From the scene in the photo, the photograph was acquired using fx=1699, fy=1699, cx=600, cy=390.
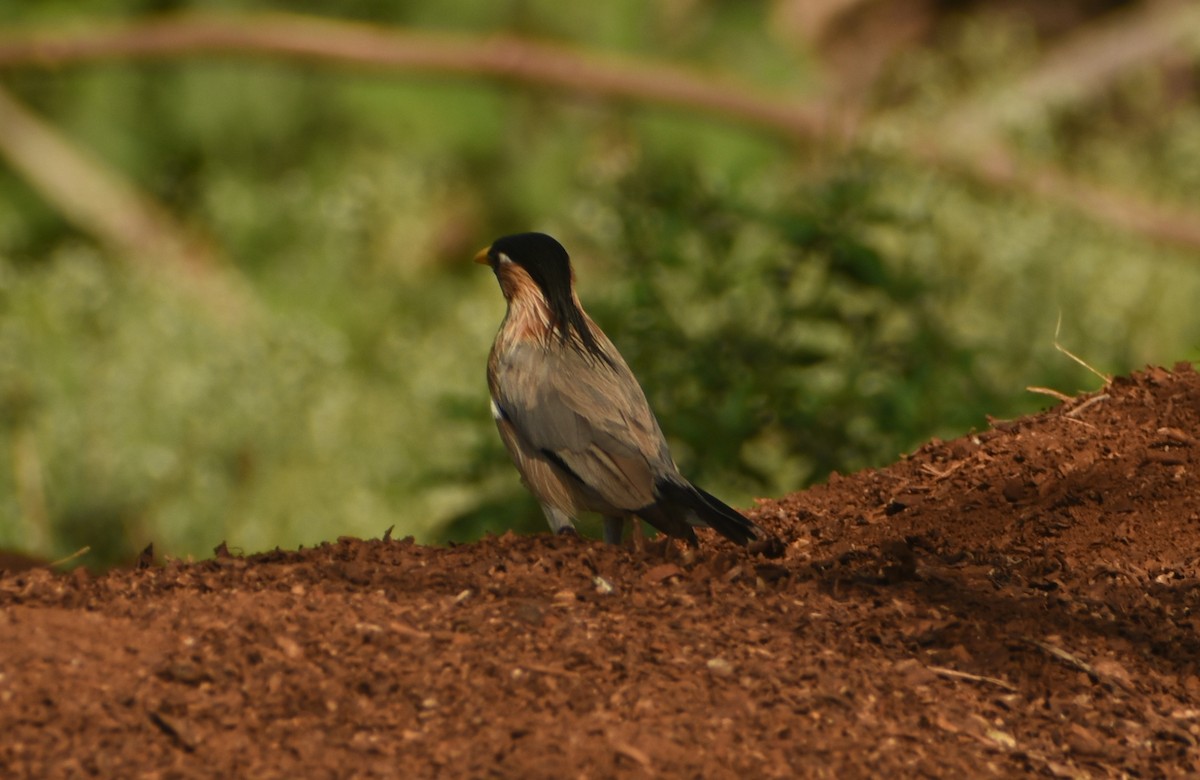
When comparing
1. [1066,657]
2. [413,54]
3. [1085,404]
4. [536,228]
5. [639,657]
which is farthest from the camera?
[413,54]

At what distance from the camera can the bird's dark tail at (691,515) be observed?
3422mm

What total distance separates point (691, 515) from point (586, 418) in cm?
39

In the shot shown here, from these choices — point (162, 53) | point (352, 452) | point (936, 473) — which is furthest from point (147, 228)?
point (936, 473)

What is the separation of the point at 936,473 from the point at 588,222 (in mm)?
3349

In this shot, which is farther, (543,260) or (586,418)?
(543,260)

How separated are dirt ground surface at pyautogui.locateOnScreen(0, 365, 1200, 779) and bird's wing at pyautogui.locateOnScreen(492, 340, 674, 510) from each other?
337mm

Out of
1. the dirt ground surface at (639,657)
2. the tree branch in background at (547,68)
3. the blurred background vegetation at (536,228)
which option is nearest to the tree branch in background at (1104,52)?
the blurred background vegetation at (536,228)

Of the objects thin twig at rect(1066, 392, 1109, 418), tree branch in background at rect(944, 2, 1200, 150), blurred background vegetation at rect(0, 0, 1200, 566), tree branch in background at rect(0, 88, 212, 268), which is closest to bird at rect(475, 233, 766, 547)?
thin twig at rect(1066, 392, 1109, 418)

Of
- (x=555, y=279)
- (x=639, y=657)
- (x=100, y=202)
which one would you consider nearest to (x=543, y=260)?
(x=555, y=279)

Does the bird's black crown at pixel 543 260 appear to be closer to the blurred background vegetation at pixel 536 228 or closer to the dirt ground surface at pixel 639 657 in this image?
the dirt ground surface at pixel 639 657

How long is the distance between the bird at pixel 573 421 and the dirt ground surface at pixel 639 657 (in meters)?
0.21

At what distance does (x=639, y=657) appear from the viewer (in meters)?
2.82

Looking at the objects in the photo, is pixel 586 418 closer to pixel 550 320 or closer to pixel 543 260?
pixel 550 320

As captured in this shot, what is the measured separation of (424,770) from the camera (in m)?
2.50
